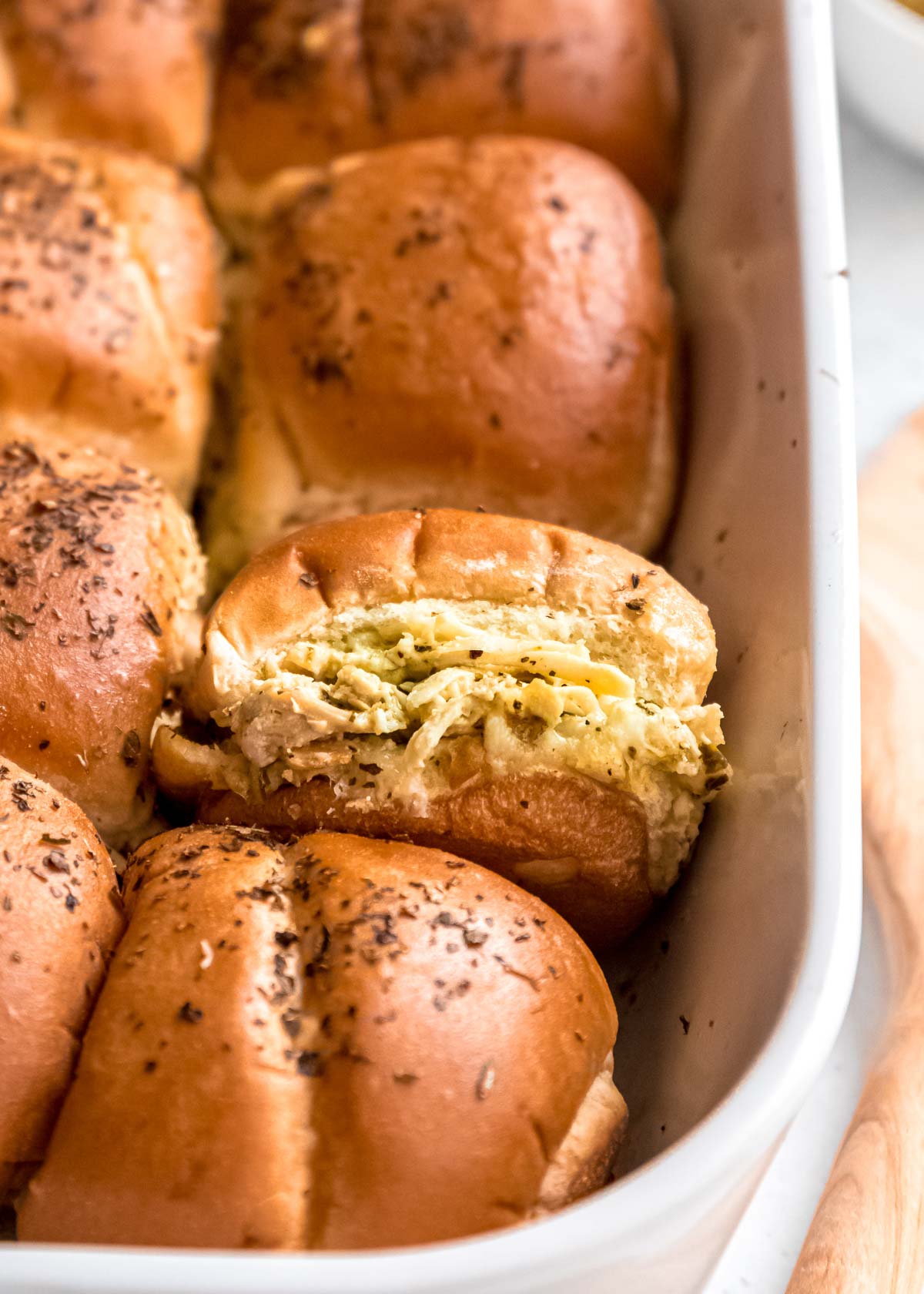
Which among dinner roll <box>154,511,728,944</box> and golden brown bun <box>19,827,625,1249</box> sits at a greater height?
dinner roll <box>154,511,728,944</box>

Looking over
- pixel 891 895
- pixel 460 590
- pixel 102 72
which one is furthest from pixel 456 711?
pixel 102 72

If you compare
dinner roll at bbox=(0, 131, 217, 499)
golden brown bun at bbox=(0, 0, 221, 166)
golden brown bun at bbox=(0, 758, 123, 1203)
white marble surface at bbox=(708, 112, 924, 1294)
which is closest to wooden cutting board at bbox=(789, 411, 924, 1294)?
white marble surface at bbox=(708, 112, 924, 1294)

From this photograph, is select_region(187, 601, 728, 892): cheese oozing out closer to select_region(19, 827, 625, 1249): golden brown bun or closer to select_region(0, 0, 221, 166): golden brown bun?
select_region(19, 827, 625, 1249): golden brown bun

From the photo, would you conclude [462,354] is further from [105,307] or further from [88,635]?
[88,635]

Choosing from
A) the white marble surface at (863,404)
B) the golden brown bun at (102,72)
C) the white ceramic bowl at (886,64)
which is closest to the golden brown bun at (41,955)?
the white marble surface at (863,404)

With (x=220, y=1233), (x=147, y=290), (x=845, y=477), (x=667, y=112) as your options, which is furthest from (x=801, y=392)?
(x=220, y=1233)
